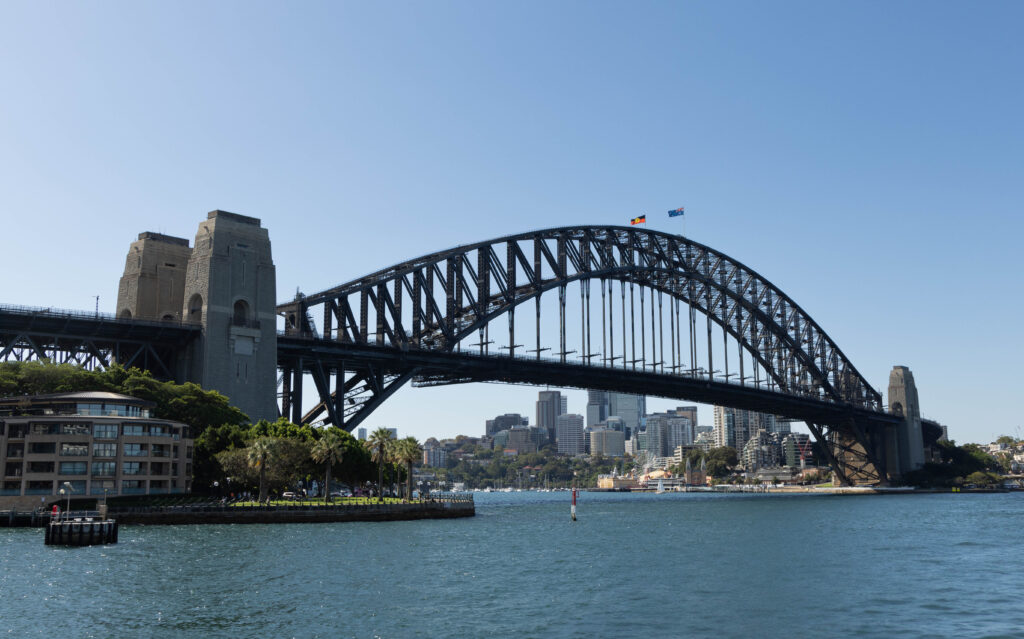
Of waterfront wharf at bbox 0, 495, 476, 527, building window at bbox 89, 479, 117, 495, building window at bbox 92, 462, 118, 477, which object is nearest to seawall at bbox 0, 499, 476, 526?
waterfront wharf at bbox 0, 495, 476, 527

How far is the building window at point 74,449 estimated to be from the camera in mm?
76312

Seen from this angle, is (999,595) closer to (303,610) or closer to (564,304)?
(303,610)

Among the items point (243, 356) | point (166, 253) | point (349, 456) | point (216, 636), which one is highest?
point (166, 253)

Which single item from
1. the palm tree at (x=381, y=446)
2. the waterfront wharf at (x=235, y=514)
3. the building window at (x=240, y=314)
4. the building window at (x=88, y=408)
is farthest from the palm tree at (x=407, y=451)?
the building window at (x=88, y=408)

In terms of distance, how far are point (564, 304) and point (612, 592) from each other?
90453 millimetres

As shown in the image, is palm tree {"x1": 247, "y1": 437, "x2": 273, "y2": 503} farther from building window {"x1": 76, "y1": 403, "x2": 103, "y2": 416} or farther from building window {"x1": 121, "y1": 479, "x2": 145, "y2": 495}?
building window {"x1": 76, "y1": 403, "x2": 103, "y2": 416}

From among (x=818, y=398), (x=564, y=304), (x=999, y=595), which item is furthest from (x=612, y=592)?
(x=818, y=398)

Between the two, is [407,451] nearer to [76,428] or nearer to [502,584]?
[76,428]

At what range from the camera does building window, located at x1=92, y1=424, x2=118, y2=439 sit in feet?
254

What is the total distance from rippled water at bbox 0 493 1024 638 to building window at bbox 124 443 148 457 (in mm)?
9050

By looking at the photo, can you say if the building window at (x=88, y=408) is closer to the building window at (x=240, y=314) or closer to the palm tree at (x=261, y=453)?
the palm tree at (x=261, y=453)

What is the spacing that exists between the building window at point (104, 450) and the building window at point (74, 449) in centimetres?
59

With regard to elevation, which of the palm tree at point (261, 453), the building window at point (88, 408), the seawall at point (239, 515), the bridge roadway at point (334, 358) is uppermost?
the bridge roadway at point (334, 358)

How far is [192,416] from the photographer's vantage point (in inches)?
3349
